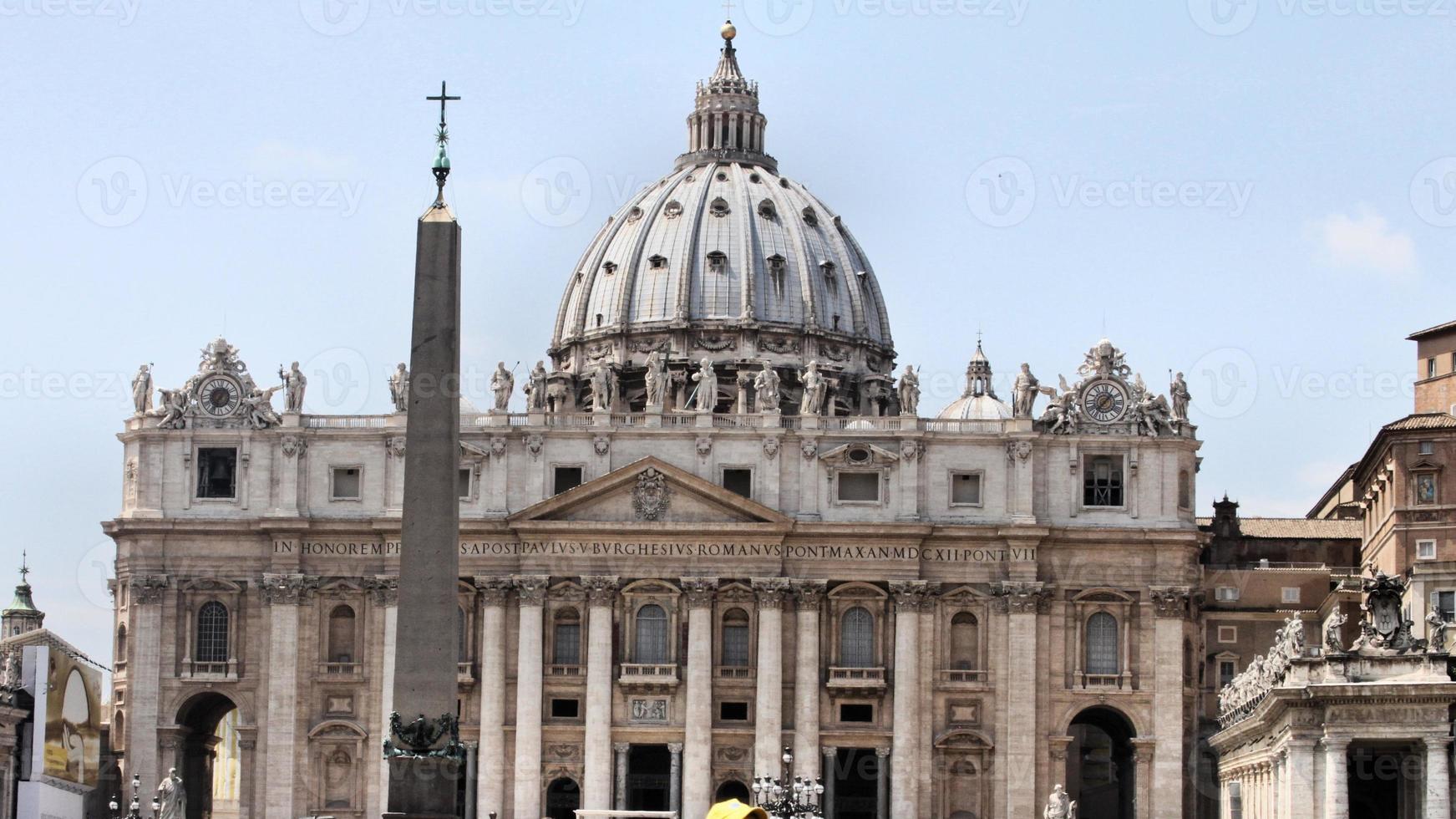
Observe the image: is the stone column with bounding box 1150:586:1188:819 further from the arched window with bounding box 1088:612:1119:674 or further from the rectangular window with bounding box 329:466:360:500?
the rectangular window with bounding box 329:466:360:500

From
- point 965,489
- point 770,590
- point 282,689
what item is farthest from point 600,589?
point 965,489

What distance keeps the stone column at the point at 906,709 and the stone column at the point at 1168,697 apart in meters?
8.55

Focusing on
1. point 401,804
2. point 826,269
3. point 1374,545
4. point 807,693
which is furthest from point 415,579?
point 826,269

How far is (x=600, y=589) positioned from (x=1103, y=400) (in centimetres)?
1991

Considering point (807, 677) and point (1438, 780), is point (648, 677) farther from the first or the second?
point (1438, 780)

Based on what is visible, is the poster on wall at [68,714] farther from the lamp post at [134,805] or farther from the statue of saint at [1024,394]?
the statue of saint at [1024,394]

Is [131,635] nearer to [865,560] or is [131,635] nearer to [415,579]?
[865,560]

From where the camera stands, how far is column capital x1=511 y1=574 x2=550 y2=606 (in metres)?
106

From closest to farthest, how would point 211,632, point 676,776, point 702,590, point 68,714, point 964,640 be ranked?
1. point 68,714
2. point 676,776
3. point 702,590
4. point 964,640
5. point 211,632

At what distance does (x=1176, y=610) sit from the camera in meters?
106

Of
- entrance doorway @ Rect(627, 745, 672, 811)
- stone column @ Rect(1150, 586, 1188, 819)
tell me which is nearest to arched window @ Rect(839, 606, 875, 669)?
entrance doorway @ Rect(627, 745, 672, 811)

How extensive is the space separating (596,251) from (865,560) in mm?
46250

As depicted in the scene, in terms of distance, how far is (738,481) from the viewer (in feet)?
354

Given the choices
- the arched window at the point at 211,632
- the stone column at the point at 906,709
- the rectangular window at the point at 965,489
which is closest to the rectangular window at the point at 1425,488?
the rectangular window at the point at 965,489
